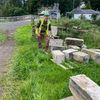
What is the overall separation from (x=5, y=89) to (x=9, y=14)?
65646mm

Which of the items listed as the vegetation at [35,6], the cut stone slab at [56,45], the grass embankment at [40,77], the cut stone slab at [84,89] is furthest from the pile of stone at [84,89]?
the vegetation at [35,6]

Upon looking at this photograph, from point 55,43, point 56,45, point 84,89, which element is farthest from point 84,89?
point 55,43

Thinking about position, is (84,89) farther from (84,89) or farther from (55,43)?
(55,43)

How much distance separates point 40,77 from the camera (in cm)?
712

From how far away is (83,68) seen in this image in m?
7.93

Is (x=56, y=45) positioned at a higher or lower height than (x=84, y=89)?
lower

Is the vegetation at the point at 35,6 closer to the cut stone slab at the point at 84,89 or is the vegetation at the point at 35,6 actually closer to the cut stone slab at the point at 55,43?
the cut stone slab at the point at 55,43

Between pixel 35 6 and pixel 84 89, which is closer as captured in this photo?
pixel 84 89

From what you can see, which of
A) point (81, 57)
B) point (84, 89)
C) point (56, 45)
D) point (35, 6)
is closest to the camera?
point (84, 89)

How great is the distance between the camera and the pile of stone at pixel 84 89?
14.8 feet

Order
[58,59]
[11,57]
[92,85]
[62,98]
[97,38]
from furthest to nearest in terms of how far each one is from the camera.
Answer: [97,38] < [11,57] < [58,59] < [62,98] < [92,85]

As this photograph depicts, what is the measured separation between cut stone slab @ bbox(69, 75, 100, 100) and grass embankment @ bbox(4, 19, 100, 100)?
714 millimetres

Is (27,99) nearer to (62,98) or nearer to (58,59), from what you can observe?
(62,98)

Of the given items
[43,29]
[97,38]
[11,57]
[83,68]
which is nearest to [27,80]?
[83,68]
